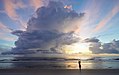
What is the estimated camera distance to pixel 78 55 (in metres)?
29.9

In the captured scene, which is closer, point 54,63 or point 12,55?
point 12,55

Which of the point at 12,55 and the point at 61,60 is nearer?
the point at 12,55

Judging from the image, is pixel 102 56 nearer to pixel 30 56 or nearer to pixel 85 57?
pixel 85 57

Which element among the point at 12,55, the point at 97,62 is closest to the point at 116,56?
the point at 97,62

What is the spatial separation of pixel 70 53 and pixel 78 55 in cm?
89

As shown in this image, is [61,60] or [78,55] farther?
[61,60]

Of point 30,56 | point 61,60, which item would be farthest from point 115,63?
point 30,56

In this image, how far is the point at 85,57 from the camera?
30500mm

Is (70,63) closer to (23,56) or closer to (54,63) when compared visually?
(54,63)

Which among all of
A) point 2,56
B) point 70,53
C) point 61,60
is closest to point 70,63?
point 61,60

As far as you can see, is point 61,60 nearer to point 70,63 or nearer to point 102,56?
point 70,63

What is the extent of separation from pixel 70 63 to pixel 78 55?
8.25 ft

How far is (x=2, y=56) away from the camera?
30.4 meters

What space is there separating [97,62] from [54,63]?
3495 millimetres
